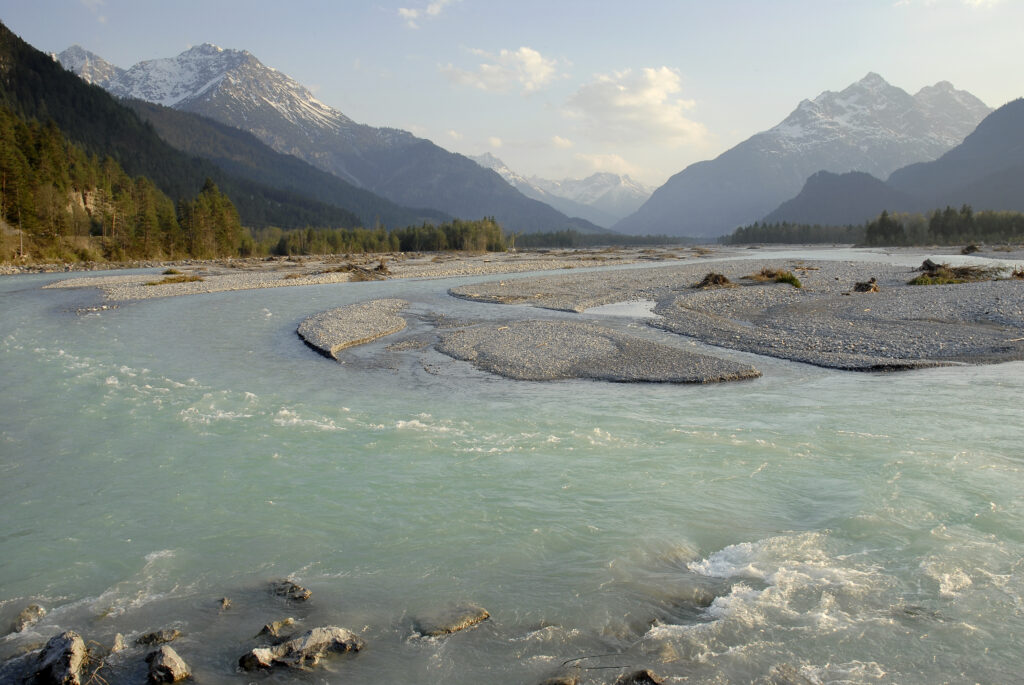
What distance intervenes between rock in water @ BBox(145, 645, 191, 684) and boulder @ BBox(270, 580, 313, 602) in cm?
166

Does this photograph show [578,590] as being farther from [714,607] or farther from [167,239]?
[167,239]

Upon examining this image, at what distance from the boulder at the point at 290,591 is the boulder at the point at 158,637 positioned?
50.8 inches

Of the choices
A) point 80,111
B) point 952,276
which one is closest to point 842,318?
point 952,276

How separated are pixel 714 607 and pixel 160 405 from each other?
16.6 metres

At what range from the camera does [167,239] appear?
10531 centimetres

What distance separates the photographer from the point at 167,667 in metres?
6.16

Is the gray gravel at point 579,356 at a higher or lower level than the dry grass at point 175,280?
lower

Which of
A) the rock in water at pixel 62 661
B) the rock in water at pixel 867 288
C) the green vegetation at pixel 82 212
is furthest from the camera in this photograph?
the green vegetation at pixel 82 212

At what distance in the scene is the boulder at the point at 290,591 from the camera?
7926 millimetres

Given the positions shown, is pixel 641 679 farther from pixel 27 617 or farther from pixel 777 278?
pixel 777 278

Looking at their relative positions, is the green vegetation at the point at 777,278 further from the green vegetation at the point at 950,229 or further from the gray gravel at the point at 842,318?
the green vegetation at the point at 950,229

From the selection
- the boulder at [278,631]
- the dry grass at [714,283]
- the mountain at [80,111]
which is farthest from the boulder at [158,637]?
the mountain at [80,111]

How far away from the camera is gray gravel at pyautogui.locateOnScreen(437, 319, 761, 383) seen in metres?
19.9

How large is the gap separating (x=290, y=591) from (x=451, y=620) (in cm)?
240
